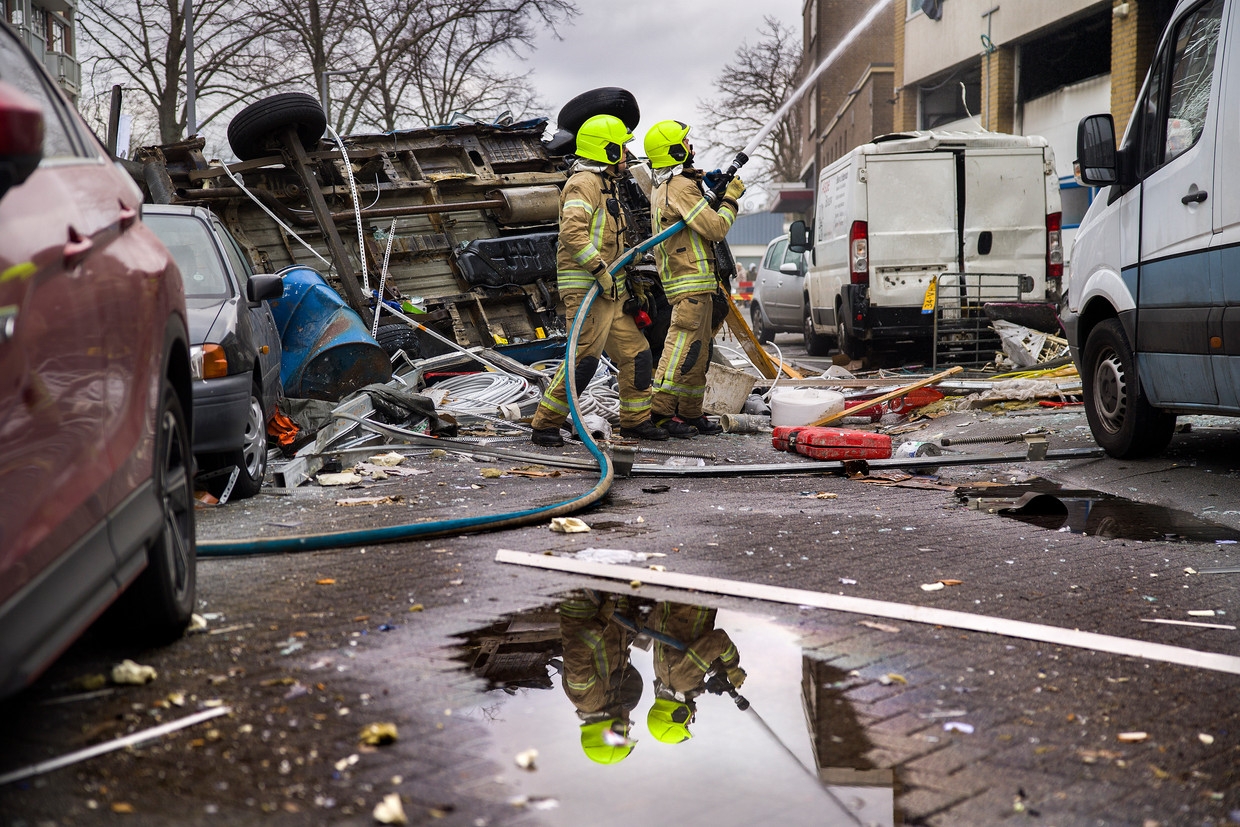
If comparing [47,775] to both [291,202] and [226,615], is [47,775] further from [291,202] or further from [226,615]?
[291,202]

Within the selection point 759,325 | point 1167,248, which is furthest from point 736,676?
point 759,325

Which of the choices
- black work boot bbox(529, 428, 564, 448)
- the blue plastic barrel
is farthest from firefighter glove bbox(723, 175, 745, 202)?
the blue plastic barrel

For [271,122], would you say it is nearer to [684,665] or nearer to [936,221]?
[936,221]

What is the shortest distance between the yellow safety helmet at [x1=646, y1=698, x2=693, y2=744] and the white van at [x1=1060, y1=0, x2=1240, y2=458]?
3.65 meters

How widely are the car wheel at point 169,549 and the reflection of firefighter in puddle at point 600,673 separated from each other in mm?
1091

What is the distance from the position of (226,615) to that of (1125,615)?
9.35ft

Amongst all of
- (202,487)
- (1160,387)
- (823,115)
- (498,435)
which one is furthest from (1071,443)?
(823,115)

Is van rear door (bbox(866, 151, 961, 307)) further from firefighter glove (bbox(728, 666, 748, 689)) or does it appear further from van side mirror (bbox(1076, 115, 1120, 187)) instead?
firefighter glove (bbox(728, 666, 748, 689))

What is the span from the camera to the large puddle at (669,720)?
2205 mm

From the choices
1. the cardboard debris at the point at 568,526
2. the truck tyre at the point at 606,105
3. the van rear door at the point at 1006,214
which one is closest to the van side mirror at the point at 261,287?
the cardboard debris at the point at 568,526

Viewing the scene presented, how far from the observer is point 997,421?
8.67 metres

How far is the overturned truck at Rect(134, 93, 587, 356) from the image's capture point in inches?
417

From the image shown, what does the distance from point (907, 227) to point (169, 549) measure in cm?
1021

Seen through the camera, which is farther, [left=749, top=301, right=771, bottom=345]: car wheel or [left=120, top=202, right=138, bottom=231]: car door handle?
[left=749, top=301, right=771, bottom=345]: car wheel
